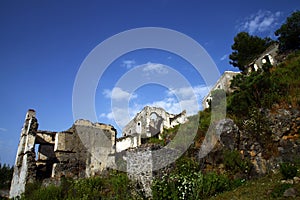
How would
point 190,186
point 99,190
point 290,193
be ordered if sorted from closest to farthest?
1. point 290,193
2. point 190,186
3. point 99,190

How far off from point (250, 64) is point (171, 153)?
63.1 ft

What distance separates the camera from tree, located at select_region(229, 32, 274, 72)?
2544 cm

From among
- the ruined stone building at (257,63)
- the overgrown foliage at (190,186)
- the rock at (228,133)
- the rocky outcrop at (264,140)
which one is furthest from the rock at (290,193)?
the ruined stone building at (257,63)

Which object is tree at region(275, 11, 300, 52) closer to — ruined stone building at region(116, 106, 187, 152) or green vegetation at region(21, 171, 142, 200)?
ruined stone building at region(116, 106, 187, 152)

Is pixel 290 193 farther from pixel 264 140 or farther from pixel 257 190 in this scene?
pixel 264 140

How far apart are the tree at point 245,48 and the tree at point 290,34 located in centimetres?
488

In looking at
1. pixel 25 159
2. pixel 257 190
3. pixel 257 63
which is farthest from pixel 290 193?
pixel 257 63

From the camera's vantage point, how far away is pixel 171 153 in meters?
8.60

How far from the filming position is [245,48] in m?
26.1

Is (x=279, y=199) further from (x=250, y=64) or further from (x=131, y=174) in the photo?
(x=250, y=64)

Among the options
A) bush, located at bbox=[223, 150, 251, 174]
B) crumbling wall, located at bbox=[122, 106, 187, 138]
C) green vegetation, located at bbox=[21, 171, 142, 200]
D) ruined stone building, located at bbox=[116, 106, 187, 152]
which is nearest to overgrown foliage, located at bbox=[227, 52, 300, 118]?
bush, located at bbox=[223, 150, 251, 174]

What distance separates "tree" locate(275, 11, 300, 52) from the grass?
16816 mm

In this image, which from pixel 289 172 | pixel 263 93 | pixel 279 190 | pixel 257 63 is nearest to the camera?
pixel 279 190

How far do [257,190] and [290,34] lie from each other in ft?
60.1
